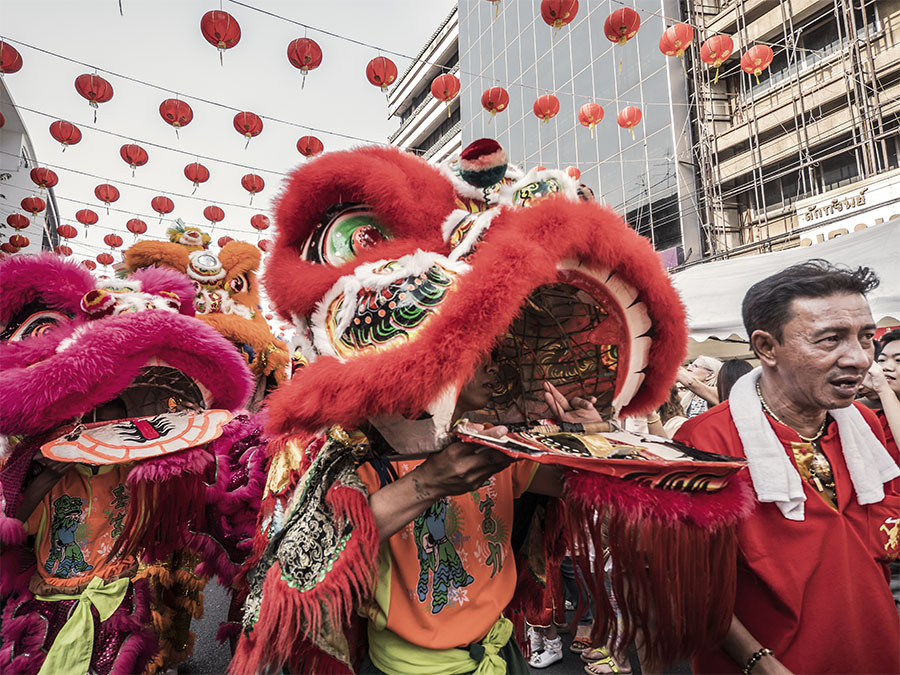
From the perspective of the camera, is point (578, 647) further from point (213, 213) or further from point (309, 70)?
point (213, 213)

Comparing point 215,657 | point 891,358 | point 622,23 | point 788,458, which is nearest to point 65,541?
point 215,657

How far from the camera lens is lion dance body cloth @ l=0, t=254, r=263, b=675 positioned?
1.80 m

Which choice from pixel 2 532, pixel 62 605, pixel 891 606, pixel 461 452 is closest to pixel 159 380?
pixel 2 532

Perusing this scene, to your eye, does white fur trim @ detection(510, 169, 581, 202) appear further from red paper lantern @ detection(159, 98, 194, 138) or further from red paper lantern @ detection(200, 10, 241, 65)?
red paper lantern @ detection(159, 98, 194, 138)

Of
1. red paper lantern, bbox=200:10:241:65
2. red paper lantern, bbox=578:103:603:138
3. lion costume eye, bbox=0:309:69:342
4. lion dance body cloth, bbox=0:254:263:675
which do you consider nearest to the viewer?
lion dance body cloth, bbox=0:254:263:675

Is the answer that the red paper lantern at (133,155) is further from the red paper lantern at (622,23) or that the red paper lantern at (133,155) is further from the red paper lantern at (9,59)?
the red paper lantern at (622,23)

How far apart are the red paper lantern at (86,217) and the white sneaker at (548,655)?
13.5 m

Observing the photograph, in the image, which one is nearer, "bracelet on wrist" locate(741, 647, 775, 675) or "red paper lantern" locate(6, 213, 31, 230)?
"bracelet on wrist" locate(741, 647, 775, 675)

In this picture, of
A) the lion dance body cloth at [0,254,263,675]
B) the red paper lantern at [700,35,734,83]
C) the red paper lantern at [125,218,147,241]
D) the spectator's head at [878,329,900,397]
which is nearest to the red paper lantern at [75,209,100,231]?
the red paper lantern at [125,218,147,241]

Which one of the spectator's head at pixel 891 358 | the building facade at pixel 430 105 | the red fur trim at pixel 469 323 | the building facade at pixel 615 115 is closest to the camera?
the red fur trim at pixel 469 323

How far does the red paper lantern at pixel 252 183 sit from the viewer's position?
9.64 m

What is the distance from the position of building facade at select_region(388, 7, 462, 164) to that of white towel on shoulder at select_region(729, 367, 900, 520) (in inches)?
924

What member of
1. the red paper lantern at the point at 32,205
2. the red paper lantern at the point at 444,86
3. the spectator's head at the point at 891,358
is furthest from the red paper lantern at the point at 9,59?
the spectator's head at the point at 891,358

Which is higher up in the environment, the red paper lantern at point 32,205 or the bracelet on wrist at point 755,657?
the red paper lantern at point 32,205
